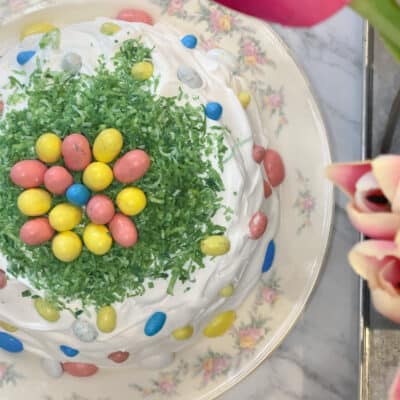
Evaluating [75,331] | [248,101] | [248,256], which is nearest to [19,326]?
[75,331]

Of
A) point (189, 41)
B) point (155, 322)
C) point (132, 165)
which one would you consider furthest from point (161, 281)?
point (189, 41)

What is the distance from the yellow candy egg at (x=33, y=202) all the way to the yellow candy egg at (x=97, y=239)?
54mm

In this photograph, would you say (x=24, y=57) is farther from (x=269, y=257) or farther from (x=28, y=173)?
(x=269, y=257)

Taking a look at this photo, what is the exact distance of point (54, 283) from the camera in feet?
2.41

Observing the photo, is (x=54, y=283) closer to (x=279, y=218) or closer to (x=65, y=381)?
(x=65, y=381)

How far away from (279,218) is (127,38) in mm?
312

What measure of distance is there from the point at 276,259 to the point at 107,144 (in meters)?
0.30

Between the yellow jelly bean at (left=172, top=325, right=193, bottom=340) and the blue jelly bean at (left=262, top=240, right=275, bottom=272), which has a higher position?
the blue jelly bean at (left=262, top=240, right=275, bottom=272)

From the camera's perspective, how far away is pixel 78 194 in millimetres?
680

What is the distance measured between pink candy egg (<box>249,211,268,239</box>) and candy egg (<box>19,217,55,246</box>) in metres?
0.24

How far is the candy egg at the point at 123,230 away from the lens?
2.26 ft

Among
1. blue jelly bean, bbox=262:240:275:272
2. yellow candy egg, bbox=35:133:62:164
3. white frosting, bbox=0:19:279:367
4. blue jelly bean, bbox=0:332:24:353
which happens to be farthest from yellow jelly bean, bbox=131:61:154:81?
blue jelly bean, bbox=0:332:24:353

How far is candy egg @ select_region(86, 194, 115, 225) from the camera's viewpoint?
681 millimetres

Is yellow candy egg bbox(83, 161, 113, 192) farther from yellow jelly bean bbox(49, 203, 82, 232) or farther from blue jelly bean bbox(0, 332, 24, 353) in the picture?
blue jelly bean bbox(0, 332, 24, 353)
